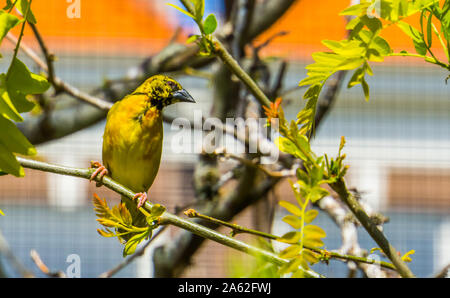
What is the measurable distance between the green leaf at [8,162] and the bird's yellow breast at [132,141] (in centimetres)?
55

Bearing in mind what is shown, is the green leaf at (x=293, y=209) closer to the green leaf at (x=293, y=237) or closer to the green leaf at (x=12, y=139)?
the green leaf at (x=293, y=237)

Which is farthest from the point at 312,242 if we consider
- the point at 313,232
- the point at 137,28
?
the point at 137,28

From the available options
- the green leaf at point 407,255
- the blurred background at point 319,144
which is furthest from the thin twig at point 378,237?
the blurred background at point 319,144

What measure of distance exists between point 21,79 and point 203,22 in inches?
4.8

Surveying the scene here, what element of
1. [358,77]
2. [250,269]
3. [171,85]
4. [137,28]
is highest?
[137,28]

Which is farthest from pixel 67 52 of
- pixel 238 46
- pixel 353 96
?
pixel 238 46

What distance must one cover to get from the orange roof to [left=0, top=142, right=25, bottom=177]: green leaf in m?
2.33

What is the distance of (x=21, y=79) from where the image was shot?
1.07 ft

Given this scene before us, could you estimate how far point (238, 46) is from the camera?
1.13 m

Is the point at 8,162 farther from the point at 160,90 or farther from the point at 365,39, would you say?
the point at 160,90

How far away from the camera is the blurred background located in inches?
101
